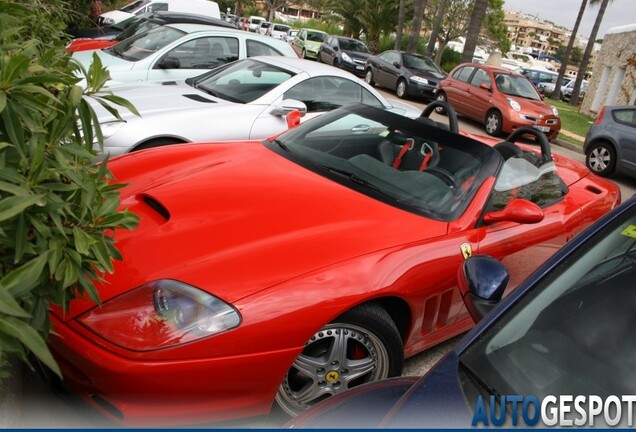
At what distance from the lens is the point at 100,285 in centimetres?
222

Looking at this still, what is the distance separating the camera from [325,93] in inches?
241

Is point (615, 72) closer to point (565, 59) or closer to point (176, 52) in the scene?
point (565, 59)

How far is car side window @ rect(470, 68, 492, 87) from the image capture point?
14.0 metres

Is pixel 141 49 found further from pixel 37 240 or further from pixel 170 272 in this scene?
pixel 37 240

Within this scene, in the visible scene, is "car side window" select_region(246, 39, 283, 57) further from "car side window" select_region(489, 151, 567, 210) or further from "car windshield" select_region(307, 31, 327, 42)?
"car windshield" select_region(307, 31, 327, 42)

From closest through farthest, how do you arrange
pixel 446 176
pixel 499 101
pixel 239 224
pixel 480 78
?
pixel 239 224
pixel 446 176
pixel 499 101
pixel 480 78

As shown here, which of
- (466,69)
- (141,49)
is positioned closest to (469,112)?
(466,69)

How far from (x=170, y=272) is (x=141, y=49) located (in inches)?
242

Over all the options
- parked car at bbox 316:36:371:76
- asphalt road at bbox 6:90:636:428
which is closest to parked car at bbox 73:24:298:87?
asphalt road at bbox 6:90:636:428

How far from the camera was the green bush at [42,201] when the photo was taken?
Answer: 1325 millimetres

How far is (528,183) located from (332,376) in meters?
2.05

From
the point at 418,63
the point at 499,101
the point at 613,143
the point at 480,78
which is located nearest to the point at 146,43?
the point at 613,143

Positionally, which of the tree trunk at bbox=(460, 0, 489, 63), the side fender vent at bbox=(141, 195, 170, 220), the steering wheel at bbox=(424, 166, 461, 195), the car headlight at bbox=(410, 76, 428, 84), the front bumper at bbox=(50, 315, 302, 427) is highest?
the tree trunk at bbox=(460, 0, 489, 63)

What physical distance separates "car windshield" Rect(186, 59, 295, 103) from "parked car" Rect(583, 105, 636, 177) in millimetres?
6975
